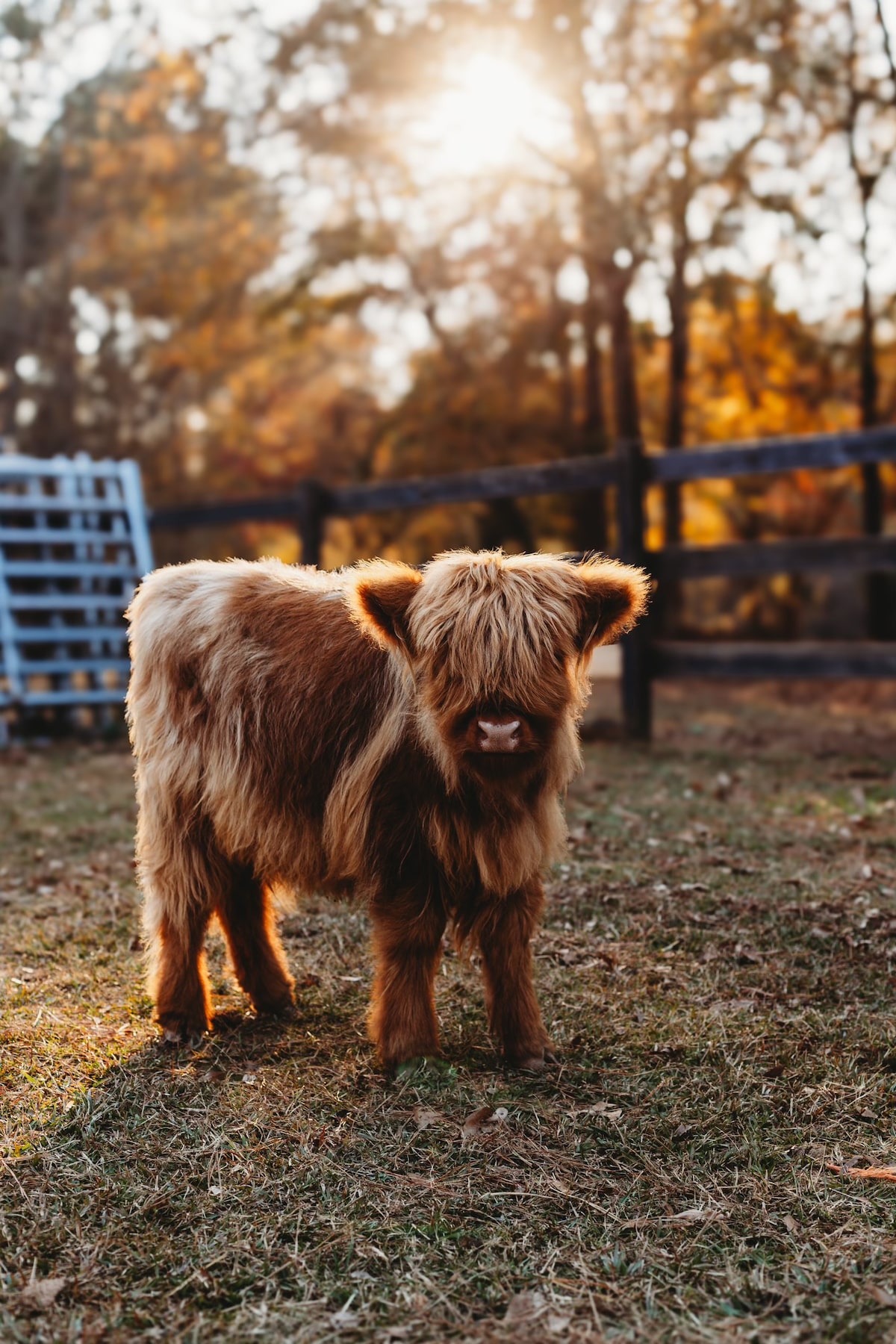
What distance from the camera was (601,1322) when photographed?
94.0 inches

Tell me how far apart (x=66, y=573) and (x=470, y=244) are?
9495 millimetres

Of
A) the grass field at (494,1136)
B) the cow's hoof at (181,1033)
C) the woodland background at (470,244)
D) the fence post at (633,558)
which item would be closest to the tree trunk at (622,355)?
the woodland background at (470,244)

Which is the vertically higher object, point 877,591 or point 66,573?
point 66,573

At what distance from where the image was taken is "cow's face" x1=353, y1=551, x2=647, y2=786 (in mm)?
3094

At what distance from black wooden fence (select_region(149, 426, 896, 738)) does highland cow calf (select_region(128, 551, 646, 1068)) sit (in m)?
5.03

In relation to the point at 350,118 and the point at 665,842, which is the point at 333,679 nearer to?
the point at 665,842

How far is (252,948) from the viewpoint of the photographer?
415 cm

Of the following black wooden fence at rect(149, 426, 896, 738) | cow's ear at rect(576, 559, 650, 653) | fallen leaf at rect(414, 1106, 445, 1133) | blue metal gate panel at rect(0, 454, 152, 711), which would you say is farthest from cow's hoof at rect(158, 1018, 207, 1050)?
blue metal gate panel at rect(0, 454, 152, 711)

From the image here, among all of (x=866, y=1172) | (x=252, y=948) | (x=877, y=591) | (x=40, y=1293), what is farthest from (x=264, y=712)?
(x=877, y=591)

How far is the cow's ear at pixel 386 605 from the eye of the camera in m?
3.28

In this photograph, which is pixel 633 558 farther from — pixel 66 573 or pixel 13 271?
pixel 13 271

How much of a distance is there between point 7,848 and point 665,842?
11.6ft

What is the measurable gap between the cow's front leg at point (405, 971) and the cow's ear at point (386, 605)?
30.1 inches

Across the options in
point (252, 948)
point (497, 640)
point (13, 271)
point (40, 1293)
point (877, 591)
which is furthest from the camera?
point (13, 271)
